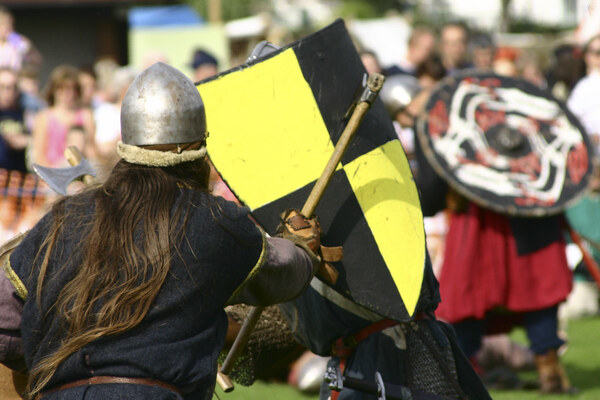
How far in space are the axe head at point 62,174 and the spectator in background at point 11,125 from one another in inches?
193

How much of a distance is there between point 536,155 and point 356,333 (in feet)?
7.88

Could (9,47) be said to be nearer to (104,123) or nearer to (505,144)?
(104,123)

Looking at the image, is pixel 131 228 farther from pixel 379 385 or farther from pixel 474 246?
pixel 474 246

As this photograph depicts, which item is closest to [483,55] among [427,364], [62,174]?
[427,364]

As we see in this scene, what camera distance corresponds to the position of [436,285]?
3311 mm

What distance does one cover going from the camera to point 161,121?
2662 millimetres

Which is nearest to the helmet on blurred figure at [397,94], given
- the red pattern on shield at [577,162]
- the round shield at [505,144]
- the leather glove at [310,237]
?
the round shield at [505,144]

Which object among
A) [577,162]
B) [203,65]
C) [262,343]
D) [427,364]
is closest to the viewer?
[427,364]

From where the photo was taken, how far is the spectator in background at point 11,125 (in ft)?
26.7

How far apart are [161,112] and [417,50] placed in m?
5.58

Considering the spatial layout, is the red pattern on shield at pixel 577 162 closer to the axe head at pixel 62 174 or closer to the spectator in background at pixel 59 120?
the axe head at pixel 62 174

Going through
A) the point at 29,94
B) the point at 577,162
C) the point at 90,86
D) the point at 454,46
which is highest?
the point at 577,162

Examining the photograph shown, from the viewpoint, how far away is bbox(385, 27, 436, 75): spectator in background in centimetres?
778

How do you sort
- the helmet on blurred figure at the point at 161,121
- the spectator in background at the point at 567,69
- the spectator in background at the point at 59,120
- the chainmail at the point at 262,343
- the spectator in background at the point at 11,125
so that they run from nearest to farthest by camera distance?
the helmet on blurred figure at the point at 161,121 < the chainmail at the point at 262,343 < the spectator in background at the point at 59,120 < the spectator in background at the point at 11,125 < the spectator in background at the point at 567,69
